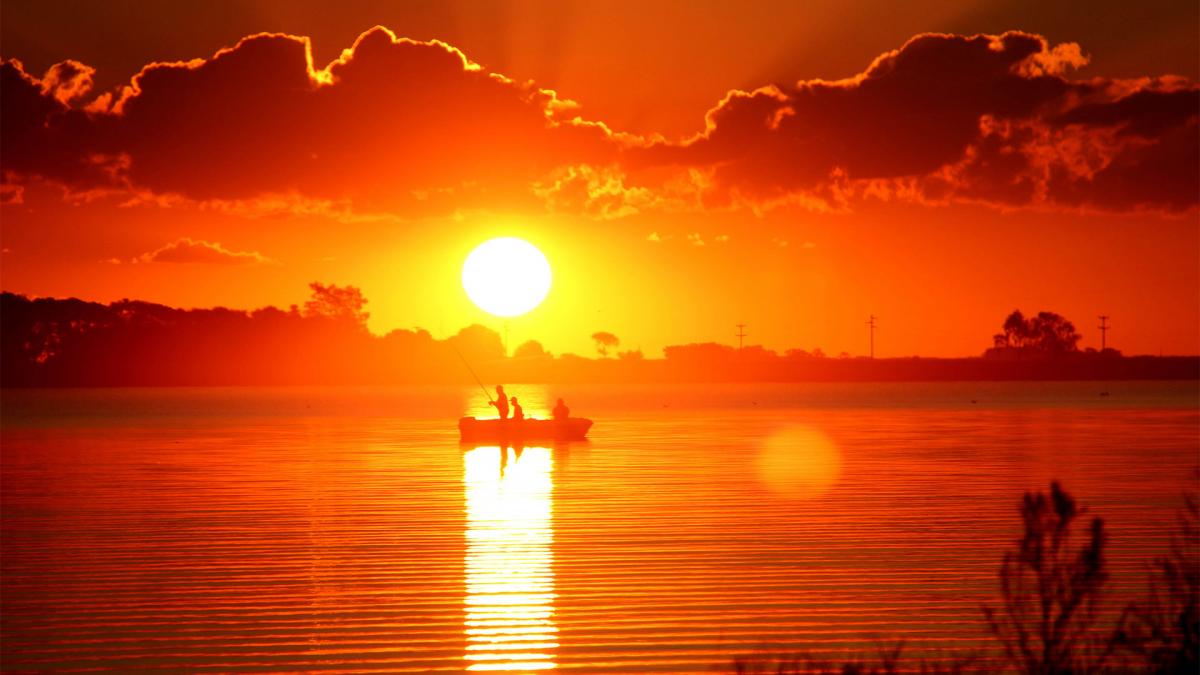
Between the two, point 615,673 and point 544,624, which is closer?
point 615,673

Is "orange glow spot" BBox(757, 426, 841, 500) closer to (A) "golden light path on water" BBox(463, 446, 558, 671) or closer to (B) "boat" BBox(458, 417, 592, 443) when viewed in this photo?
(A) "golden light path on water" BBox(463, 446, 558, 671)

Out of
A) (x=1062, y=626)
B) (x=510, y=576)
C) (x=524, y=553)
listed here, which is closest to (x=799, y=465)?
(x=524, y=553)

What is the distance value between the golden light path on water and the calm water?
71 mm

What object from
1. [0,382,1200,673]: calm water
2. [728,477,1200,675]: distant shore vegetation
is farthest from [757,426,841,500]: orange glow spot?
[728,477,1200,675]: distant shore vegetation

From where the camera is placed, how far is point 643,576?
23.3m

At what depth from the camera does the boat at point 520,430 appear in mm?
65125

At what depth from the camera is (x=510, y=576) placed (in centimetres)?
2353

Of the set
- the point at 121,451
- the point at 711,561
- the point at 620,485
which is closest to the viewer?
the point at 711,561

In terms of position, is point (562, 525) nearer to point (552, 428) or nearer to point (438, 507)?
point (438, 507)

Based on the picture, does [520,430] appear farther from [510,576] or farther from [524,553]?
[510,576]

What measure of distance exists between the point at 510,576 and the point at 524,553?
277 centimetres

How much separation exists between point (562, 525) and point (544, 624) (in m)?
11.8

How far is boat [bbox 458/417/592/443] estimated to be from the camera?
214 feet

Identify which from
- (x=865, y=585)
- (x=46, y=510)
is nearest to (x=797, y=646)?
(x=865, y=585)
